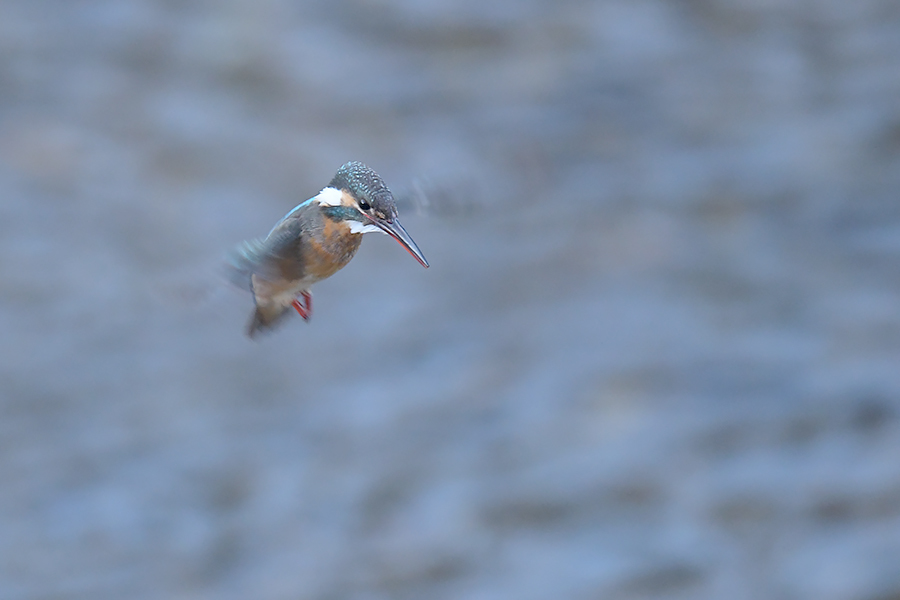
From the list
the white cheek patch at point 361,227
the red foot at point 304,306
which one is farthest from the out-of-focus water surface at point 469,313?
the white cheek patch at point 361,227

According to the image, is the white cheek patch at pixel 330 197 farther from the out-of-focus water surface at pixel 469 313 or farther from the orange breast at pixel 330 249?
the out-of-focus water surface at pixel 469 313

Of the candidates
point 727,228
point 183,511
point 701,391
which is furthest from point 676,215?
point 183,511

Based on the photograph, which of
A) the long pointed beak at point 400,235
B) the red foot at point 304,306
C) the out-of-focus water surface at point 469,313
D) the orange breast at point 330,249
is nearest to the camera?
the long pointed beak at point 400,235

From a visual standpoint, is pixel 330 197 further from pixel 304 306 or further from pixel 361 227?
pixel 304 306

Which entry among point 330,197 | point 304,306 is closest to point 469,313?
point 304,306

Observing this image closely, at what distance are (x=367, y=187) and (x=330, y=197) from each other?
0.10 m

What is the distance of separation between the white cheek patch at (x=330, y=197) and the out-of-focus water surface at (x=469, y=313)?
8670 millimetres

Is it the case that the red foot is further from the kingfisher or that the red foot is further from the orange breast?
the orange breast

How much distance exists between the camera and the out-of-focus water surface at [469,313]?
10.3 metres

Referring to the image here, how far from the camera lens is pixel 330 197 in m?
1.47

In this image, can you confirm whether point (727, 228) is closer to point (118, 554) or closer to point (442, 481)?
point (442, 481)

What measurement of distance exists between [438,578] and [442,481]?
103 cm

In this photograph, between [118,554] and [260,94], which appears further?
[260,94]

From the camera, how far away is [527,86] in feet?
38.9
